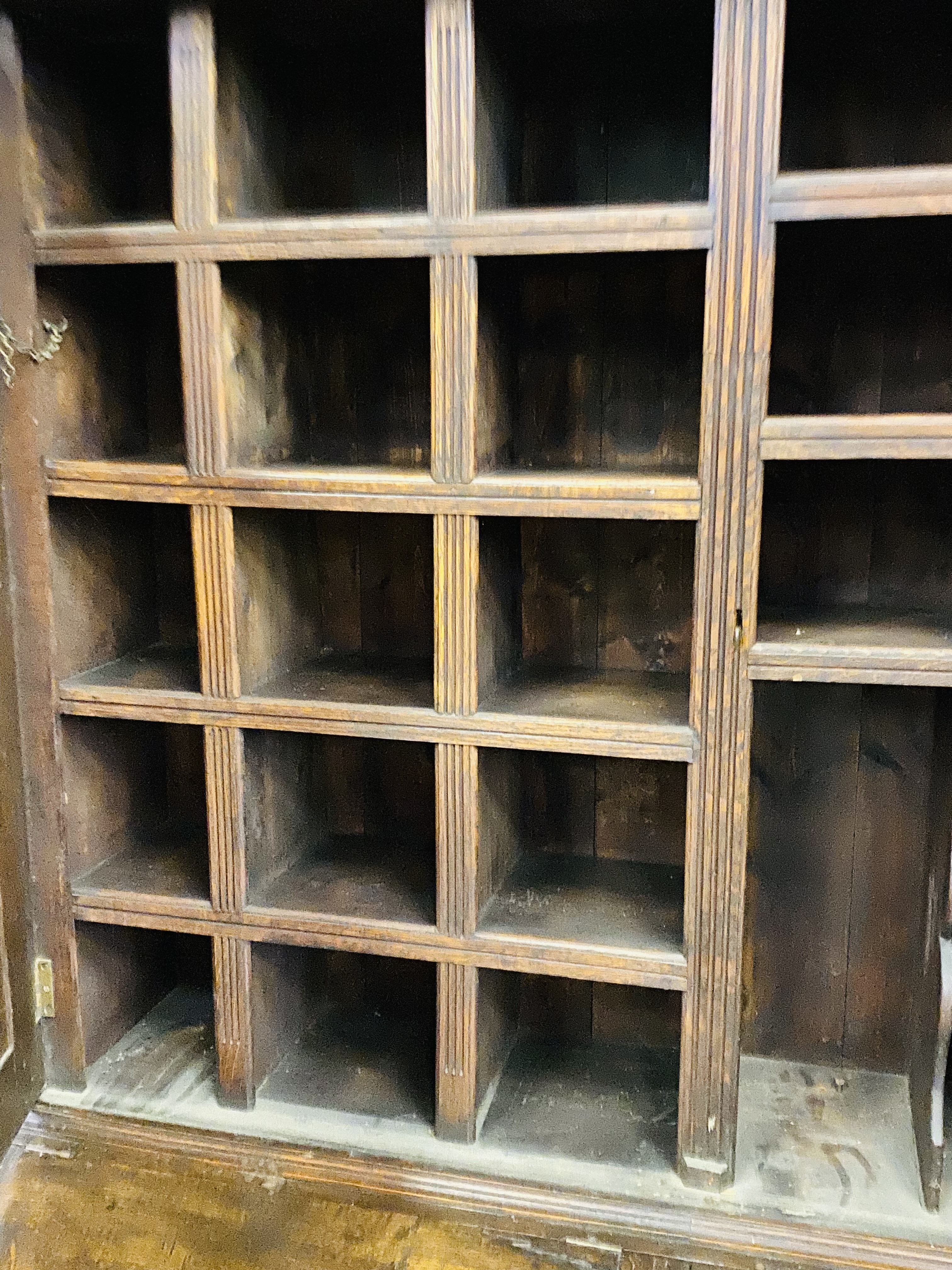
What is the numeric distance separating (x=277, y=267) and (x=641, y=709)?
100 centimetres

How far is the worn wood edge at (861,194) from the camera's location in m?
1.42

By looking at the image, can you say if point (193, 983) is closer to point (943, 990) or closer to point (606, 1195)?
point (606, 1195)

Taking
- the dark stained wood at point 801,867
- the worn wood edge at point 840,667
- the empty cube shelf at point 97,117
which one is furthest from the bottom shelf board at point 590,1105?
the empty cube shelf at point 97,117

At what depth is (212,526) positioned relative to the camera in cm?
176

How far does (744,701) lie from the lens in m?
1.61

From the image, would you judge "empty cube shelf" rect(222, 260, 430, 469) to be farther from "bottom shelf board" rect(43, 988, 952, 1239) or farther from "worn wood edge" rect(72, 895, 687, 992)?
"bottom shelf board" rect(43, 988, 952, 1239)

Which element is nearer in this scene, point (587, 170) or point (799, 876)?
point (587, 170)

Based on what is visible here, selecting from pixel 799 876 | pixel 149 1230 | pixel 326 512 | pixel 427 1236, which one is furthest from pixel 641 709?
pixel 149 1230

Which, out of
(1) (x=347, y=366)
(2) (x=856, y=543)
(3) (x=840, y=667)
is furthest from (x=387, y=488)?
(2) (x=856, y=543)

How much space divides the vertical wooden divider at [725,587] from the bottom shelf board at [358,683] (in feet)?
1.52

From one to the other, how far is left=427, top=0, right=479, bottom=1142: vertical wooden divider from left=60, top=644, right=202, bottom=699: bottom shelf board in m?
0.47

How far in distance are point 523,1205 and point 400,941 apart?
454mm

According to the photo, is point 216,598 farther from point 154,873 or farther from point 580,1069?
point 580,1069


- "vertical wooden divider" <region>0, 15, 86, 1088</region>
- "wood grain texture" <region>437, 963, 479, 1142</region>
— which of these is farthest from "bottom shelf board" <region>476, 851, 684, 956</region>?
"vertical wooden divider" <region>0, 15, 86, 1088</region>
